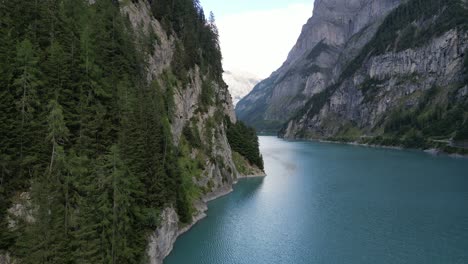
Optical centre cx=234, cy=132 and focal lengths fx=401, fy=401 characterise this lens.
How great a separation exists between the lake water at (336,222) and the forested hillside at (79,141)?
714 cm

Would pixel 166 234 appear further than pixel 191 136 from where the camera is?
No

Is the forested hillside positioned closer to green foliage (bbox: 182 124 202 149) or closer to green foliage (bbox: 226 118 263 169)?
green foliage (bbox: 182 124 202 149)

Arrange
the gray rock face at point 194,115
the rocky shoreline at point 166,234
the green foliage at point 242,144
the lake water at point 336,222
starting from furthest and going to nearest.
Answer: the green foliage at point 242,144 < the gray rock face at point 194,115 < the lake water at point 336,222 < the rocky shoreline at point 166,234

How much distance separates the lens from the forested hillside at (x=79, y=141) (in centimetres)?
3420

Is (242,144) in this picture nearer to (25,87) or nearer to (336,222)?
(336,222)

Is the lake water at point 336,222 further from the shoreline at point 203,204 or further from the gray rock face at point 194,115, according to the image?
the gray rock face at point 194,115

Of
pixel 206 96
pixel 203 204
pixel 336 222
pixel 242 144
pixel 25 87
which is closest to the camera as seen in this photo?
pixel 25 87

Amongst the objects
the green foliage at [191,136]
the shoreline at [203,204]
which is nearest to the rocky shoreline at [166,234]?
the shoreline at [203,204]

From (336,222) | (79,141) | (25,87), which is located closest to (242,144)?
(336,222)

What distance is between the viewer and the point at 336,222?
64125mm

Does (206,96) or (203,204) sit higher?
(206,96)

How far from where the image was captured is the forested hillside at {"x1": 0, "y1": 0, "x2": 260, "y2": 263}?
34200 mm

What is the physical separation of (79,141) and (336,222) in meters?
41.6

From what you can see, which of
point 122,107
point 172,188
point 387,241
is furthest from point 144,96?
point 387,241
